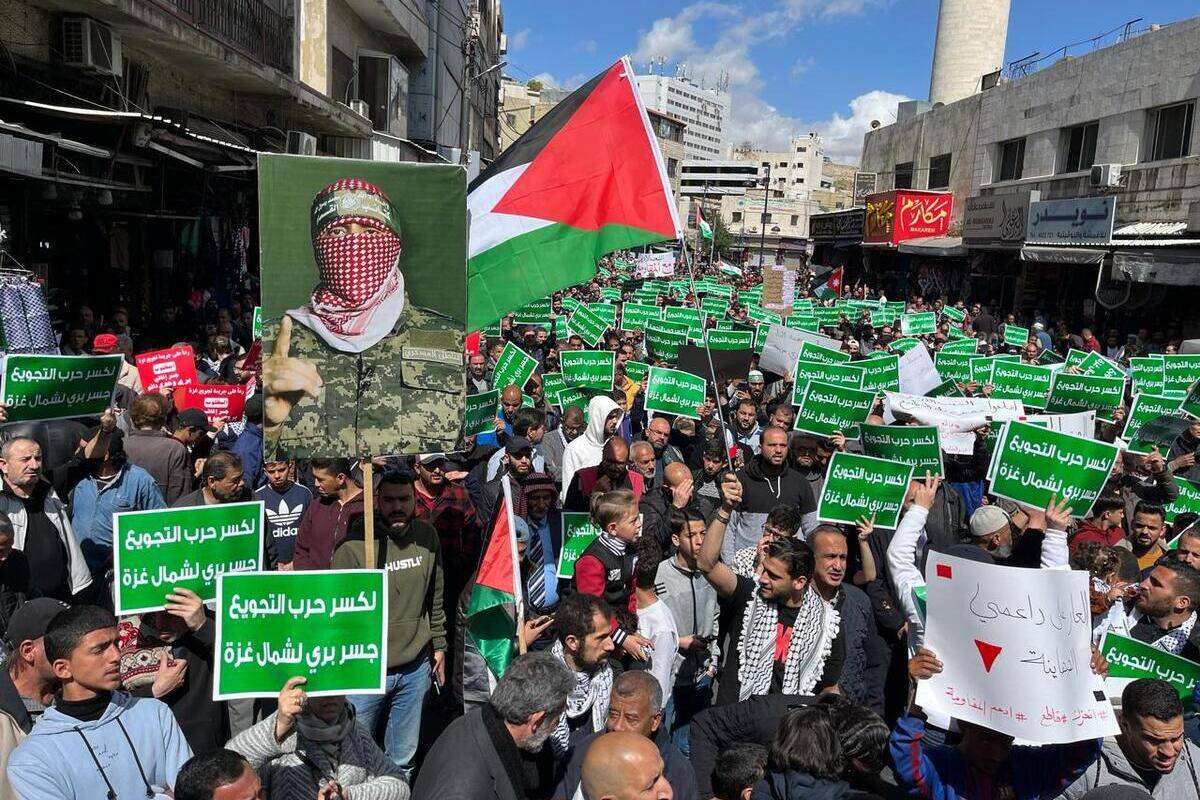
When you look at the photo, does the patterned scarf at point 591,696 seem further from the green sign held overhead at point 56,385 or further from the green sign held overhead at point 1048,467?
the green sign held overhead at point 56,385

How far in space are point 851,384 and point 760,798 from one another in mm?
6827

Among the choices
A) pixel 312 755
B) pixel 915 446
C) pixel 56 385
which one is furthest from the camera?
pixel 915 446

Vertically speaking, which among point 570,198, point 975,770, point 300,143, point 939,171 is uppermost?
point 939,171

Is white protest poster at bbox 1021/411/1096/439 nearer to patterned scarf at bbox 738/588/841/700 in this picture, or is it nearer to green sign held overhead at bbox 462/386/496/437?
patterned scarf at bbox 738/588/841/700

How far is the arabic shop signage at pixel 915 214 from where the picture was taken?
33.4 meters

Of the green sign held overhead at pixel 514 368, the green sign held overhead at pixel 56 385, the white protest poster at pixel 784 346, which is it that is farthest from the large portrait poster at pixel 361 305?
the white protest poster at pixel 784 346

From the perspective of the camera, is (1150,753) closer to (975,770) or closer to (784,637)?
(975,770)

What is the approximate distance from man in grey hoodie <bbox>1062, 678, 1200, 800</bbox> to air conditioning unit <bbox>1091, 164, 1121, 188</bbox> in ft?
71.1

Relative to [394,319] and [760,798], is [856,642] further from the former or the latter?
[394,319]

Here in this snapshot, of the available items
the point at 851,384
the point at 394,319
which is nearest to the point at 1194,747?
the point at 394,319

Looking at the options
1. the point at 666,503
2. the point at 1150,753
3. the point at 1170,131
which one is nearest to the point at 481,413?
the point at 666,503

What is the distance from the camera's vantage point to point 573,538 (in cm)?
575

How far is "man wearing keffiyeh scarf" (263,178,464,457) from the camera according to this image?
13.9 ft

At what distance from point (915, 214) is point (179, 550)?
33.3 meters
